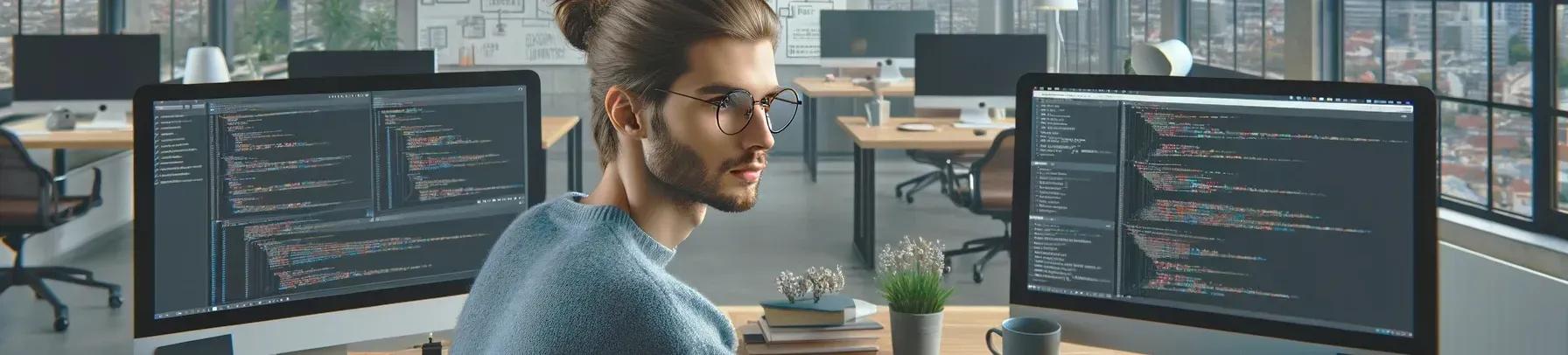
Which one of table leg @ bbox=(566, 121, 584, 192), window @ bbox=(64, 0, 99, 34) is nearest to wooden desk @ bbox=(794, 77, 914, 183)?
table leg @ bbox=(566, 121, 584, 192)

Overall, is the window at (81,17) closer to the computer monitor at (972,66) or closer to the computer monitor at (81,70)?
the computer monitor at (81,70)

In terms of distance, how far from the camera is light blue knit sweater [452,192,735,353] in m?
0.95

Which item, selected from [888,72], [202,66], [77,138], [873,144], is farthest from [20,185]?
[888,72]

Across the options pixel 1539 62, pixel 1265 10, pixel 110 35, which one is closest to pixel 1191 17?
pixel 1265 10

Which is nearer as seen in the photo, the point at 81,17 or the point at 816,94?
the point at 81,17

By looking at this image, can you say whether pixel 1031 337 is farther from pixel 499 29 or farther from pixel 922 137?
pixel 499 29

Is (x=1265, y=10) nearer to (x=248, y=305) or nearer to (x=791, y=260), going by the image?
(x=791, y=260)

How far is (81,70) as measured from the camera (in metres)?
5.27

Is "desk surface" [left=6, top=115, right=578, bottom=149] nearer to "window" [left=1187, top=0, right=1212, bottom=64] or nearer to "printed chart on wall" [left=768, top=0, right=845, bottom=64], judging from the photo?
"window" [left=1187, top=0, right=1212, bottom=64]

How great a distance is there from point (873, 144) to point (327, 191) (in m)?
3.63

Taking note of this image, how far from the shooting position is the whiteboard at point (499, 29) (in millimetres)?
9328

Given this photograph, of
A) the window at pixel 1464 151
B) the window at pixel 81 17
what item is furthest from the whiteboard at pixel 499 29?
the window at pixel 1464 151

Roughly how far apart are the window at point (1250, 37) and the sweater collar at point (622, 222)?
14.7ft

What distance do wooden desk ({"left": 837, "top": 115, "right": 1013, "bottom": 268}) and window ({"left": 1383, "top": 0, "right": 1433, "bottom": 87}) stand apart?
1559 mm
